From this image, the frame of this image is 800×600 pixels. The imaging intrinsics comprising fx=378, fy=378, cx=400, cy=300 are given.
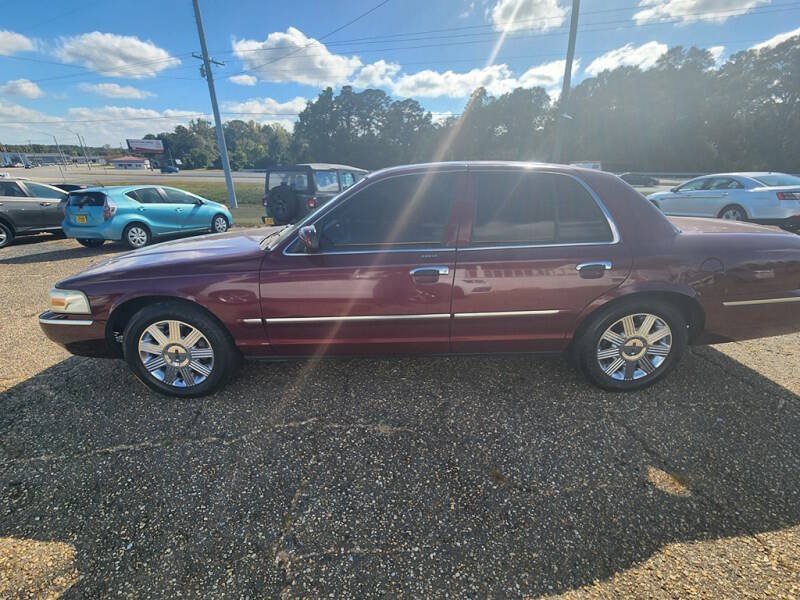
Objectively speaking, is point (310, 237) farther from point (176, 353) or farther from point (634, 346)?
point (634, 346)

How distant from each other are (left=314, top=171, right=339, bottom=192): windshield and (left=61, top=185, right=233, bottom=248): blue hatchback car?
2.79 m

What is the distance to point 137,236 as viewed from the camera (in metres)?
8.20

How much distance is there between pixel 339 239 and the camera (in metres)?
2.67

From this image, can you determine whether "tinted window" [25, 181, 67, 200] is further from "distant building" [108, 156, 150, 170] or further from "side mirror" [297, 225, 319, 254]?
"distant building" [108, 156, 150, 170]

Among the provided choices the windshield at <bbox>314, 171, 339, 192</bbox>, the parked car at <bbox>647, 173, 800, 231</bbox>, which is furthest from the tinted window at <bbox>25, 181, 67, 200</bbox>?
the parked car at <bbox>647, 173, 800, 231</bbox>

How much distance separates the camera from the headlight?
270 centimetres

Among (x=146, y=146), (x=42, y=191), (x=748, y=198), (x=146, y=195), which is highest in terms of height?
(x=146, y=146)

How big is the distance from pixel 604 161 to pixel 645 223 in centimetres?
5428

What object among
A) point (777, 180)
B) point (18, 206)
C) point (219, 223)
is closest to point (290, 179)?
point (219, 223)

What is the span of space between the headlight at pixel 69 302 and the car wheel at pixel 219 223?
7467 millimetres

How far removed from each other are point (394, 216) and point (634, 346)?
2.01 metres

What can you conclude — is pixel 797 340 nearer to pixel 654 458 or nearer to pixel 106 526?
pixel 654 458

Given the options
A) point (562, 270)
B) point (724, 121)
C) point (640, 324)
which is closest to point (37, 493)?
point (562, 270)

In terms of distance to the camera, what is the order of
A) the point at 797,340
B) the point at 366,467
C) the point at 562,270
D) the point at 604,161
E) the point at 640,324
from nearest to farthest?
the point at 366,467, the point at 562,270, the point at 640,324, the point at 797,340, the point at 604,161
